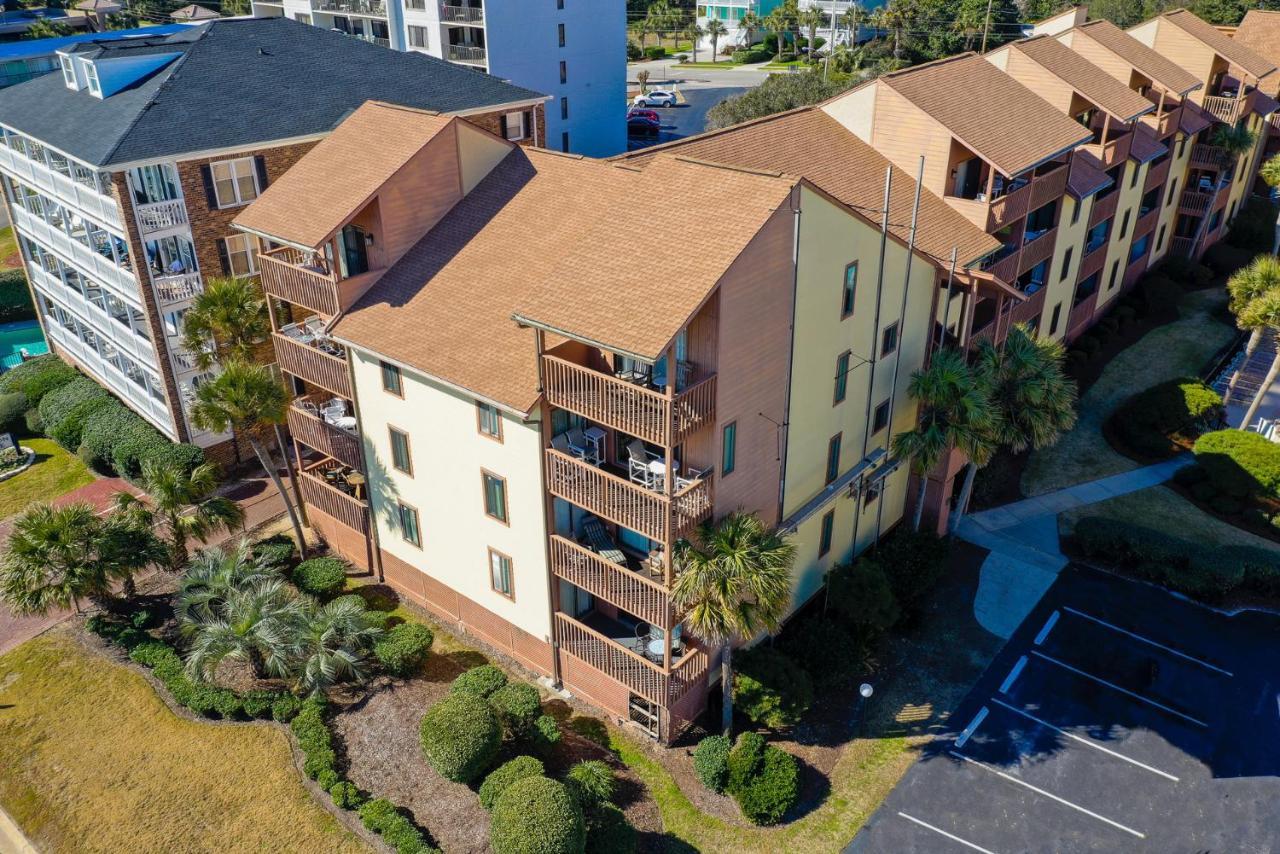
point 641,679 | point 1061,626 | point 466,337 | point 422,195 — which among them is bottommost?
point 1061,626

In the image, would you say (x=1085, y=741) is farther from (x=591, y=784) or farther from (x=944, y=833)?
(x=591, y=784)

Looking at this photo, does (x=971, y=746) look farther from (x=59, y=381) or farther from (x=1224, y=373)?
(x=59, y=381)

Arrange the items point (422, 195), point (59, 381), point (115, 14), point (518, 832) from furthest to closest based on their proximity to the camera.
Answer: point (115, 14) → point (59, 381) → point (422, 195) → point (518, 832)

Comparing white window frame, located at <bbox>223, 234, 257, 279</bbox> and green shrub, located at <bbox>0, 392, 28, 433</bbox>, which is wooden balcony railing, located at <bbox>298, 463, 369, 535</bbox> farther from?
green shrub, located at <bbox>0, 392, 28, 433</bbox>

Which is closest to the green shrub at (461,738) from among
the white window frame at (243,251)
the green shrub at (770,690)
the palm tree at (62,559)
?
the green shrub at (770,690)

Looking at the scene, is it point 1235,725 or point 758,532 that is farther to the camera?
point 1235,725

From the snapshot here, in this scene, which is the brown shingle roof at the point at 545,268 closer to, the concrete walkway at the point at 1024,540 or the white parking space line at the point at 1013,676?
the white parking space line at the point at 1013,676

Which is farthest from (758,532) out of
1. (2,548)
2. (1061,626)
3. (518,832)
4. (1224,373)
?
(1224,373)
